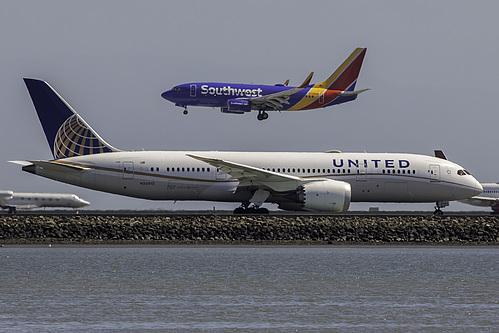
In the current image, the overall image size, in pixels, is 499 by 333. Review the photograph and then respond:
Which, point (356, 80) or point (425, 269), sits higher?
point (356, 80)

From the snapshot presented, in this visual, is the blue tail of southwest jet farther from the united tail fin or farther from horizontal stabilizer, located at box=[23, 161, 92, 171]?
the united tail fin

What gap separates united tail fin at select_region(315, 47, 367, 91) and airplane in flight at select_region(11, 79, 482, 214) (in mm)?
26123

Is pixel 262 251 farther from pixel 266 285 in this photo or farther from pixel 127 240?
pixel 266 285

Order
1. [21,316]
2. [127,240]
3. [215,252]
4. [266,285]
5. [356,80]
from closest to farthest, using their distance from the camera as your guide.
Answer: [21,316], [266,285], [215,252], [127,240], [356,80]

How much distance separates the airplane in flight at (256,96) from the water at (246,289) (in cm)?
2715

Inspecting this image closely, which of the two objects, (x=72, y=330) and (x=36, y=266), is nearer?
(x=72, y=330)

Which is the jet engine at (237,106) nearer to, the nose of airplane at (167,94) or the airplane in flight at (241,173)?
the nose of airplane at (167,94)

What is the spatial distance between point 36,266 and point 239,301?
36.5 feet

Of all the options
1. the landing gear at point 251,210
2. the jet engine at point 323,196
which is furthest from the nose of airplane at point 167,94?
the jet engine at point 323,196

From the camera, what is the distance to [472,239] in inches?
1683

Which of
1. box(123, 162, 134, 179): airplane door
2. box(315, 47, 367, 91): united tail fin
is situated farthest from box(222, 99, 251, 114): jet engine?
box(123, 162, 134, 179): airplane door

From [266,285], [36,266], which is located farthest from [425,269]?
[36,266]

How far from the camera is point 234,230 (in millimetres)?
41062

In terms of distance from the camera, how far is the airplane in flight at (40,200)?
87.6m
